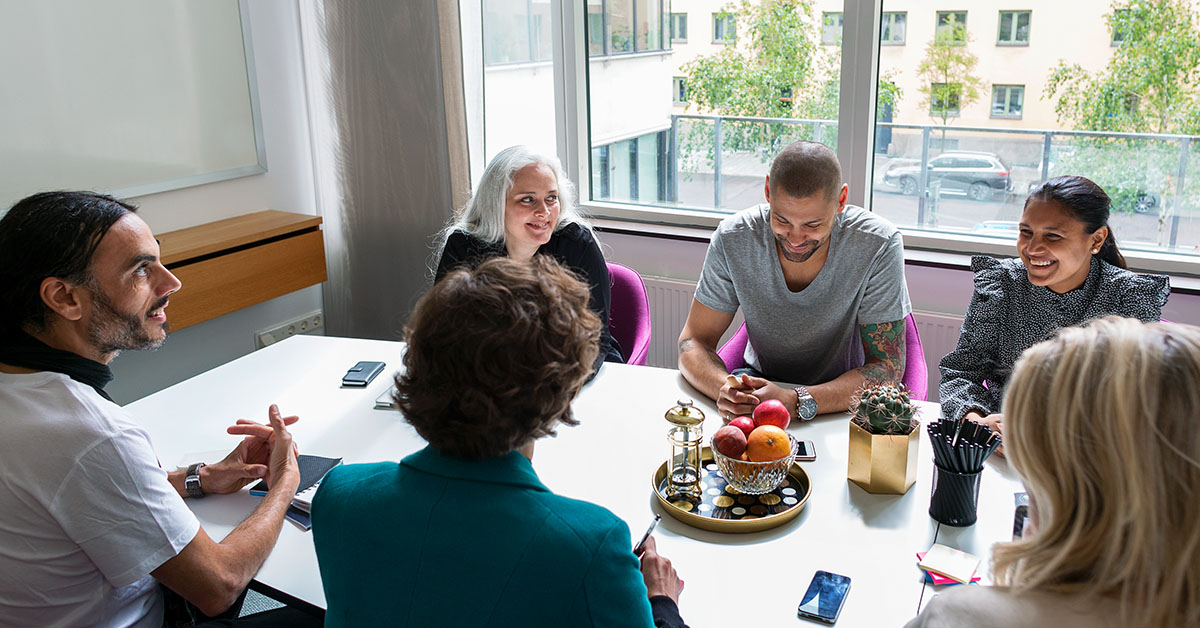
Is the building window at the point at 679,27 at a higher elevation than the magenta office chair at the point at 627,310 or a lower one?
higher

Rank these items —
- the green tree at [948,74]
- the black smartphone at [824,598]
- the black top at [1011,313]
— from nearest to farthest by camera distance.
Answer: the black smartphone at [824,598]
the black top at [1011,313]
the green tree at [948,74]

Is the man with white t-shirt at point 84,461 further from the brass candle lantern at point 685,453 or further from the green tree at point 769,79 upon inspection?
the green tree at point 769,79

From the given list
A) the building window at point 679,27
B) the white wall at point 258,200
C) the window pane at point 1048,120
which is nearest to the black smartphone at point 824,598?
the window pane at point 1048,120

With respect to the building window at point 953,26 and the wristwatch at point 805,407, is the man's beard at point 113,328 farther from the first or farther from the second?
the building window at point 953,26

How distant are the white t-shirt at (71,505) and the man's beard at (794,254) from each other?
165 centimetres

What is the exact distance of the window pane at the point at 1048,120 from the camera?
2904 millimetres

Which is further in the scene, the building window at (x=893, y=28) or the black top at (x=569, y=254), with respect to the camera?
the building window at (x=893, y=28)

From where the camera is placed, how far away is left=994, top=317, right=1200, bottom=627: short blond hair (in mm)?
907

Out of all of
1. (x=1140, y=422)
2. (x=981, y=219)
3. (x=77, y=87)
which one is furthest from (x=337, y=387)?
(x=981, y=219)

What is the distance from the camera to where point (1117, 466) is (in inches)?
36.2

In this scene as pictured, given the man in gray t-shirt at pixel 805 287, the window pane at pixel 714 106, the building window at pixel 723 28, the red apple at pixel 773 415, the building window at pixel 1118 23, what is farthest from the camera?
the building window at pixel 723 28

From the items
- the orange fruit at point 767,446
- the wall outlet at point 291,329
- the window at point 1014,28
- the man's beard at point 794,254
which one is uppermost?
the window at point 1014,28

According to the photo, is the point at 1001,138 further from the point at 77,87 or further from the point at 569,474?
the point at 77,87

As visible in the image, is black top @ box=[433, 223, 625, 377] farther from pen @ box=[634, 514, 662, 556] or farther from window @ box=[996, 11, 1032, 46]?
window @ box=[996, 11, 1032, 46]
